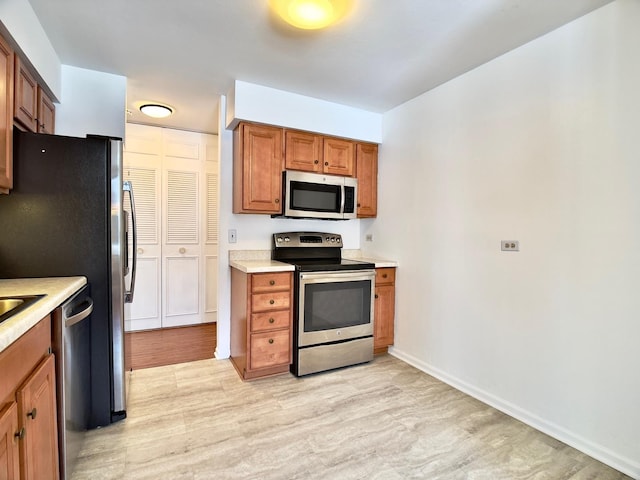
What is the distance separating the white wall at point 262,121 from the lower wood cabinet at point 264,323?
1.27 ft

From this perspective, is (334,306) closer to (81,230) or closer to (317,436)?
(317,436)

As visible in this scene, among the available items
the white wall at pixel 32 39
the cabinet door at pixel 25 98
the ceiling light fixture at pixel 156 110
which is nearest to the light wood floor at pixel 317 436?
the cabinet door at pixel 25 98

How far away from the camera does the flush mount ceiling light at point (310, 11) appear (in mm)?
1662

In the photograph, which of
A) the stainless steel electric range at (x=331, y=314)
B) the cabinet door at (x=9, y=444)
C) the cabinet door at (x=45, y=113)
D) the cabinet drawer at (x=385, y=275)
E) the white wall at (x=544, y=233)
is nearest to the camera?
the cabinet door at (x=9, y=444)

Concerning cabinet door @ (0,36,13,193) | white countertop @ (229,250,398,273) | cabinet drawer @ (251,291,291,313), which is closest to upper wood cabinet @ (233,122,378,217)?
white countertop @ (229,250,398,273)

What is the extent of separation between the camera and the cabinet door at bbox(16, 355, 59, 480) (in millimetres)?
1055

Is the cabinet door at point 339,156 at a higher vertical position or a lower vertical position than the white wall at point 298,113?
lower

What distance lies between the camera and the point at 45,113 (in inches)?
88.7

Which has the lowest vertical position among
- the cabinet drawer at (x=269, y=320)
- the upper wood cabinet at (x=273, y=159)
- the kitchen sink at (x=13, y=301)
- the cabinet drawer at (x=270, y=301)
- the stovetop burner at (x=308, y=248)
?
the cabinet drawer at (x=269, y=320)

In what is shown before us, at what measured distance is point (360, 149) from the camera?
132 inches

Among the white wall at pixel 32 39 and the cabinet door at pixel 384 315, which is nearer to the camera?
the white wall at pixel 32 39

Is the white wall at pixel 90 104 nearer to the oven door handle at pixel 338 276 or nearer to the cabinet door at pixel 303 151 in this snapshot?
the cabinet door at pixel 303 151

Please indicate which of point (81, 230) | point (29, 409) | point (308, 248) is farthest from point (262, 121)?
point (29, 409)

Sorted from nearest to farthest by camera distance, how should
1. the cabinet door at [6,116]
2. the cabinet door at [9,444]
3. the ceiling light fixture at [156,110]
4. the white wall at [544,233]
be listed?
1. the cabinet door at [9,444]
2. the cabinet door at [6,116]
3. the white wall at [544,233]
4. the ceiling light fixture at [156,110]
